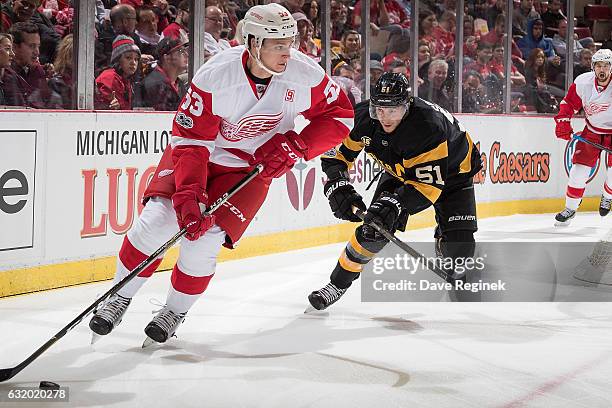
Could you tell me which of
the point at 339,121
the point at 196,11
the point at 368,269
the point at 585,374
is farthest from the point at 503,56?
the point at 585,374

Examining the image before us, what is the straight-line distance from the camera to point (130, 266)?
3166mm

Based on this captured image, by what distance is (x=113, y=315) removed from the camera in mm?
3141

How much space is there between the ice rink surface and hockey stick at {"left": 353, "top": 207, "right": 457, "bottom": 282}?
0.46 feet

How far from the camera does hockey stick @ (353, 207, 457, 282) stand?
386 cm

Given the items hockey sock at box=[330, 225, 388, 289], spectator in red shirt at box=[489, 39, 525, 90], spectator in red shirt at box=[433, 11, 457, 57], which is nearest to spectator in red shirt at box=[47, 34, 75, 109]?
hockey sock at box=[330, 225, 388, 289]

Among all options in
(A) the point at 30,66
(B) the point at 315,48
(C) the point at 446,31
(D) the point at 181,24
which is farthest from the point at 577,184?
(A) the point at 30,66

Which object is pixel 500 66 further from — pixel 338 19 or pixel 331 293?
pixel 331 293

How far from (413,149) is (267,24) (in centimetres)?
94

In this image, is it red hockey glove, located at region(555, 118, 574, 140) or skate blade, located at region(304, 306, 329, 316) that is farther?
red hockey glove, located at region(555, 118, 574, 140)

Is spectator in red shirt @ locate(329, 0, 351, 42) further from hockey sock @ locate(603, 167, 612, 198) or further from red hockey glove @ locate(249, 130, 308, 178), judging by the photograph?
red hockey glove @ locate(249, 130, 308, 178)

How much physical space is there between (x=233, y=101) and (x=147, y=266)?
2.08 ft

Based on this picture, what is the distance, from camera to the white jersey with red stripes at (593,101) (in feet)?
25.2

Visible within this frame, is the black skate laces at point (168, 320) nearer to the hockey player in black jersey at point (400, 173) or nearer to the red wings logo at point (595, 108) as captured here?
the hockey player in black jersey at point (400, 173)

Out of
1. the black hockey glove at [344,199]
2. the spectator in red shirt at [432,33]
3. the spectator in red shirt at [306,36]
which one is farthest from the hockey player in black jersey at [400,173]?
the spectator in red shirt at [432,33]
